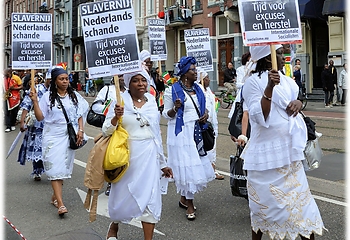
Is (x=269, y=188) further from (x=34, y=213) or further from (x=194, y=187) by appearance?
(x=34, y=213)

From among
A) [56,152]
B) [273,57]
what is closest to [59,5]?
[56,152]

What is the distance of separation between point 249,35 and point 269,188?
1.17m

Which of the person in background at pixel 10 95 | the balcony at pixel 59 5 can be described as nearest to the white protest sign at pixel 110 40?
the person in background at pixel 10 95

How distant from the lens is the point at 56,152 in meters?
5.79

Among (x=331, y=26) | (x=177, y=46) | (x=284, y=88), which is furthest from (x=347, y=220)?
(x=177, y=46)

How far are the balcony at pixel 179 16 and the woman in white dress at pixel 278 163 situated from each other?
27773mm

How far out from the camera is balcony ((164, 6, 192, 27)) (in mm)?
30688

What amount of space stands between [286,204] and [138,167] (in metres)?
1.35

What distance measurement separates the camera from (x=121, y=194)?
418 cm

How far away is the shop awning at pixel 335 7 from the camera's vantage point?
1795 cm

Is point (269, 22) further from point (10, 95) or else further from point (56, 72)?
point (10, 95)

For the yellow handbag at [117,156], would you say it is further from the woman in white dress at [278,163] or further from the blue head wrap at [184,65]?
the blue head wrap at [184,65]

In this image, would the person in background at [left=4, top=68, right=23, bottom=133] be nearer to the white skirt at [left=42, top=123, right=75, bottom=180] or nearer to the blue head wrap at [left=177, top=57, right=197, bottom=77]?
the white skirt at [left=42, top=123, right=75, bottom=180]

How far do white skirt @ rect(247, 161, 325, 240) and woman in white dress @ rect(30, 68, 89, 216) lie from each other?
2955 mm
